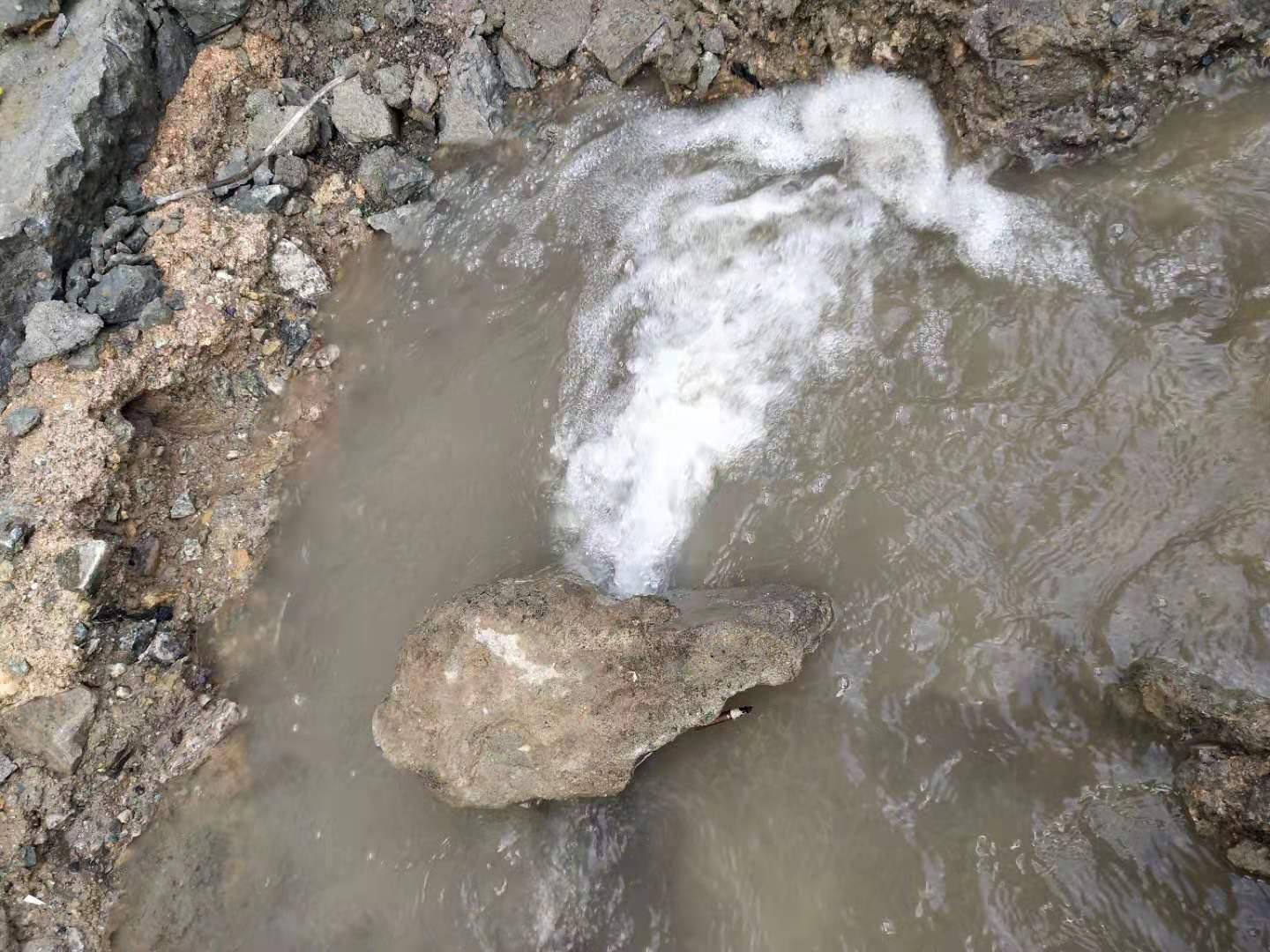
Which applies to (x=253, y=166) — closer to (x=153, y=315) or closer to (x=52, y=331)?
(x=153, y=315)

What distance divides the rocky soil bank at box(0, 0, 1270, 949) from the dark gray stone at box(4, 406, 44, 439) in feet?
0.05

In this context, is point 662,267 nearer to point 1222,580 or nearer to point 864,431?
point 864,431

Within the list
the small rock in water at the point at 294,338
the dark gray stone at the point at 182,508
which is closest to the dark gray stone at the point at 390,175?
the small rock in water at the point at 294,338

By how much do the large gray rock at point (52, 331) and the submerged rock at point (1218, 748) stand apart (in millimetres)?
5420

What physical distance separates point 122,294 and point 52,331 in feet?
1.30

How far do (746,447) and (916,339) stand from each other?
0.99 meters

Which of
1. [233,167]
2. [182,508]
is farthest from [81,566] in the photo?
[233,167]

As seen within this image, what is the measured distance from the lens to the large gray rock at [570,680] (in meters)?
3.60

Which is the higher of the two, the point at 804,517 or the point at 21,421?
the point at 21,421

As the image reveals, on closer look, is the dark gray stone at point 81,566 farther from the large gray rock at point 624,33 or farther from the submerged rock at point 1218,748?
the submerged rock at point 1218,748

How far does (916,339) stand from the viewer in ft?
13.2

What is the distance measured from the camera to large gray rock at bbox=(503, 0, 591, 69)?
4.82 metres

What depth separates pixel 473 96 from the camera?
193 inches

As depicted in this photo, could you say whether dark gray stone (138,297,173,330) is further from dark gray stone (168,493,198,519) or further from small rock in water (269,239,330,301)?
dark gray stone (168,493,198,519)
